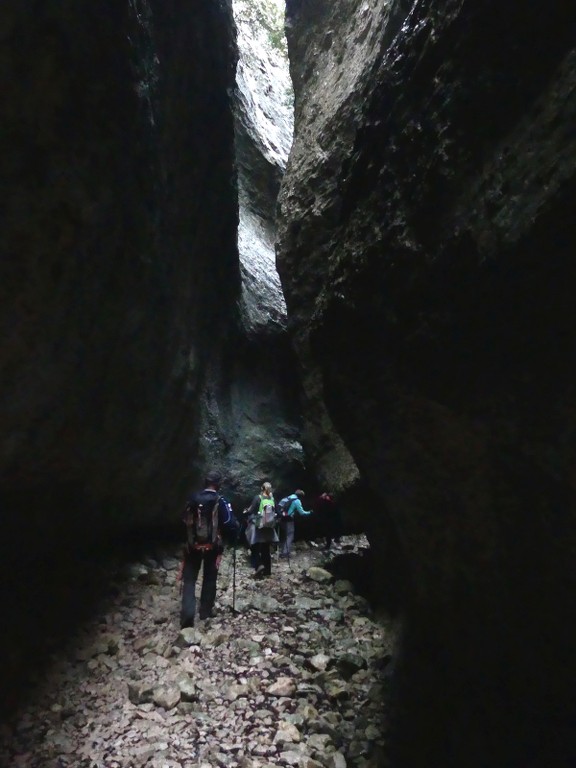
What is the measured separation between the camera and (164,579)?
9.46 meters

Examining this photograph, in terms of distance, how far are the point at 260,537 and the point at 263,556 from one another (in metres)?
0.55

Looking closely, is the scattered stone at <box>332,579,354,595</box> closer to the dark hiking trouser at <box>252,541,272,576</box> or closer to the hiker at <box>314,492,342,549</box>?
the dark hiking trouser at <box>252,541,272,576</box>

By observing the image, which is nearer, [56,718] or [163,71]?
[56,718]

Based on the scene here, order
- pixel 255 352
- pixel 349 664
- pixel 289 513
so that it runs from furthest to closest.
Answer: pixel 255 352 → pixel 289 513 → pixel 349 664

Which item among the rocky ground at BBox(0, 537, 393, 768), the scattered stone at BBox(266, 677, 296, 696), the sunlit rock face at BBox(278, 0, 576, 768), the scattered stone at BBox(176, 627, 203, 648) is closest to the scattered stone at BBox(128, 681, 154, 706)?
the rocky ground at BBox(0, 537, 393, 768)

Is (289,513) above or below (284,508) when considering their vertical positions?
below

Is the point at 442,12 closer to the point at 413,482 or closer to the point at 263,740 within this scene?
the point at 413,482

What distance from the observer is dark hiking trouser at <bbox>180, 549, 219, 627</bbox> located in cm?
755

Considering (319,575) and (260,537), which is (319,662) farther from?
(319,575)

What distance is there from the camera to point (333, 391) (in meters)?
6.42

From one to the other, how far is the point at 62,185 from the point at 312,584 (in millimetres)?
8698

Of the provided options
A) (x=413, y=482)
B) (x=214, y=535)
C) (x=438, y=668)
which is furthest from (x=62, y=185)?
(x=438, y=668)

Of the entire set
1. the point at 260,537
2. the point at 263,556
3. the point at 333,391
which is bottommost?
the point at 263,556

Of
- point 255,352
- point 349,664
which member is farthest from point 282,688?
point 255,352
